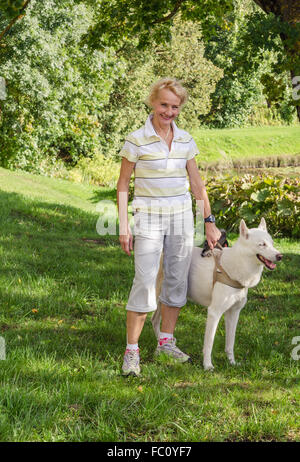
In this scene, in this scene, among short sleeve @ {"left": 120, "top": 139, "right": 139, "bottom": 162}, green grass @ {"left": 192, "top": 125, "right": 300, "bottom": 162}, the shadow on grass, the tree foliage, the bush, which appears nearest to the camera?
short sleeve @ {"left": 120, "top": 139, "right": 139, "bottom": 162}

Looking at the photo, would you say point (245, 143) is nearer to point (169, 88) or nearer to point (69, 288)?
point (69, 288)

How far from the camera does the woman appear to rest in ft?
13.2

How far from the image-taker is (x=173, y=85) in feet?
13.3

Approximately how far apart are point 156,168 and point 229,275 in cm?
105

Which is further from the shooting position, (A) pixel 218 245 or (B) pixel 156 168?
(A) pixel 218 245

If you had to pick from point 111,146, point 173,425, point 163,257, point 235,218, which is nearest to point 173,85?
point 163,257

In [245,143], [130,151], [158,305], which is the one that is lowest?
[158,305]

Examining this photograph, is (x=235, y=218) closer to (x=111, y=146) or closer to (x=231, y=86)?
(x=111, y=146)

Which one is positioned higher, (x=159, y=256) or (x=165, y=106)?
(x=165, y=106)

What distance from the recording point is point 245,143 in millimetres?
33188

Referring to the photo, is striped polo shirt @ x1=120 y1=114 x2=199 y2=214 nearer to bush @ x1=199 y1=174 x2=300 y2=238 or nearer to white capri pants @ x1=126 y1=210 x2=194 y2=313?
white capri pants @ x1=126 y1=210 x2=194 y2=313

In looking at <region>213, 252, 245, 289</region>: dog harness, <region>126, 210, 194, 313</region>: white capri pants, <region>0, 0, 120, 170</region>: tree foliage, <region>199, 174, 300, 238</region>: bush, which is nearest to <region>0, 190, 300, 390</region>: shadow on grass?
<region>126, 210, 194, 313</region>: white capri pants

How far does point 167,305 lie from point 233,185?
7.87 m

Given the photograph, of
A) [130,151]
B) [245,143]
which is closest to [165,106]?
[130,151]
